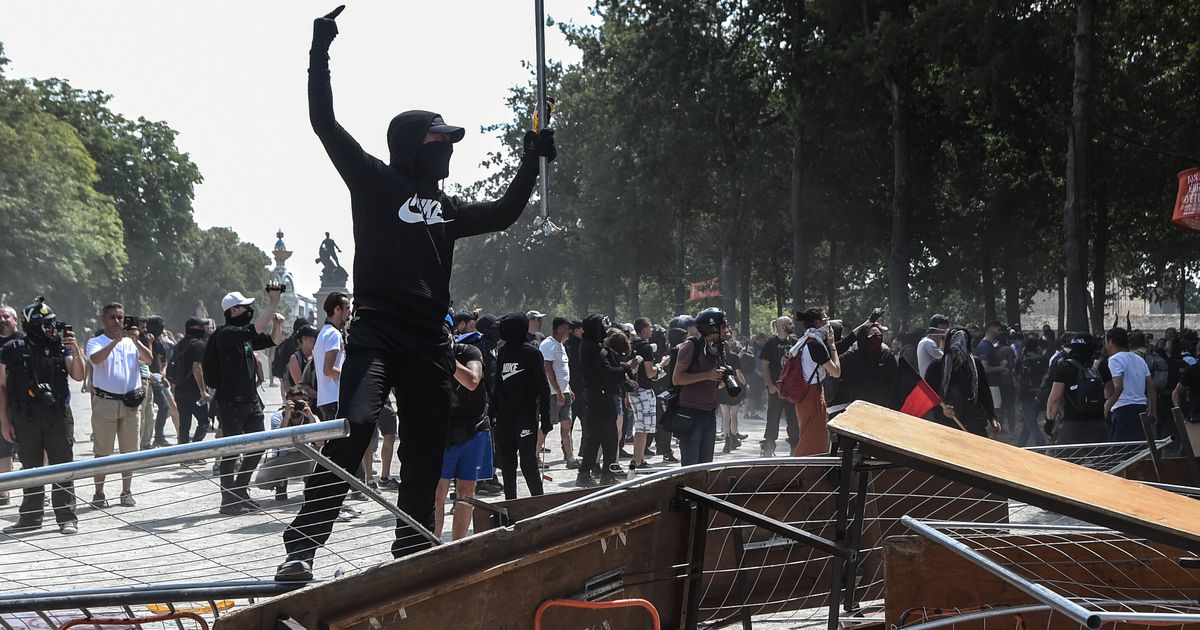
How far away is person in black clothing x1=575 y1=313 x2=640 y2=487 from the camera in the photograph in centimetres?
1322

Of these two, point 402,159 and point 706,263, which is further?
point 706,263

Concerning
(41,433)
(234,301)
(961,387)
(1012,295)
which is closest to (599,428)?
(961,387)

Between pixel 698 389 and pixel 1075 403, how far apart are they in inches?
134

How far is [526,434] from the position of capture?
34.1ft

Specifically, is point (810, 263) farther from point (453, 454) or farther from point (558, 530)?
point (558, 530)

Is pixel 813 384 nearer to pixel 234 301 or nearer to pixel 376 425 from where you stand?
pixel 234 301

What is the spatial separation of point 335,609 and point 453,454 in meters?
5.49

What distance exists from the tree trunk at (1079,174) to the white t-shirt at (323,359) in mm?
15075

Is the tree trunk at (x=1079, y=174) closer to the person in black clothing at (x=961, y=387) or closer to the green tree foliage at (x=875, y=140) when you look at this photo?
the green tree foliage at (x=875, y=140)

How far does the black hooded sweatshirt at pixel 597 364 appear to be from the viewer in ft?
43.3

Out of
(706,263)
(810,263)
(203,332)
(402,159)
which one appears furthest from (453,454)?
(706,263)

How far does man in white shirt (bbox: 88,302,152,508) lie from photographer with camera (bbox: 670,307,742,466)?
5017 mm

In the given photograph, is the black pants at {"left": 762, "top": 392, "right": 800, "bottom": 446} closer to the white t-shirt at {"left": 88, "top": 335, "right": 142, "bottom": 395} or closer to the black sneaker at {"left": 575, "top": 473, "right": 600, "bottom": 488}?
the black sneaker at {"left": 575, "top": 473, "right": 600, "bottom": 488}

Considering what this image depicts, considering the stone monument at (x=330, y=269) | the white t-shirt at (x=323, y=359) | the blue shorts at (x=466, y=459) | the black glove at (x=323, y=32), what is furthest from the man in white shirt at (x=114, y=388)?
the stone monument at (x=330, y=269)
